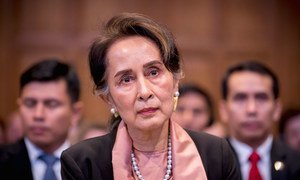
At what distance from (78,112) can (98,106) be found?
2.21 meters

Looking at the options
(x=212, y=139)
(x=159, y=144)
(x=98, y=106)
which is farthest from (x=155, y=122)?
(x=98, y=106)

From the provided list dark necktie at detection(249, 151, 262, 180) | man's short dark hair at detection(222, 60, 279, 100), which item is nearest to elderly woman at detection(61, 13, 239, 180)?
dark necktie at detection(249, 151, 262, 180)

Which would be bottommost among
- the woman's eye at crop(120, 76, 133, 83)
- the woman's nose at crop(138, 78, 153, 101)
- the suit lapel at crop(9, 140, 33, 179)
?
the suit lapel at crop(9, 140, 33, 179)

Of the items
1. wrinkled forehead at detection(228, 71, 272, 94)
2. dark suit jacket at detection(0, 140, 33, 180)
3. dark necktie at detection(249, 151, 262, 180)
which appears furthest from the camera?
wrinkled forehead at detection(228, 71, 272, 94)

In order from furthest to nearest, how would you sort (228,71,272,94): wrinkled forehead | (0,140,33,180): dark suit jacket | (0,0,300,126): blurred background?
(0,0,300,126): blurred background, (228,71,272,94): wrinkled forehead, (0,140,33,180): dark suit jacket

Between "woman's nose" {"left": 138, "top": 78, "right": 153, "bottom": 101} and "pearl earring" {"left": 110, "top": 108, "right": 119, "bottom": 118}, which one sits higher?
"woman's nose" {"left": 138, "top": 78, "right": 153, "bottom": 101}

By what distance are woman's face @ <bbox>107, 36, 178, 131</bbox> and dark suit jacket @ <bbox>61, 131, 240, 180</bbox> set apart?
14 cm

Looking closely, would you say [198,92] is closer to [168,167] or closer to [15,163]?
[15,163]

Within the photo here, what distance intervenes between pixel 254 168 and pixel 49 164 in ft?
3.48

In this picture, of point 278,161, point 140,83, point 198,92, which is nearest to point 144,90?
point 140,83

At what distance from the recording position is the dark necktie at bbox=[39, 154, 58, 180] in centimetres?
316

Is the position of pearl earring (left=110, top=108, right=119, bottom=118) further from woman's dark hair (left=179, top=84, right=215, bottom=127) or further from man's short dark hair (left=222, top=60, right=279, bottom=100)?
woman's dark hair (left=179, top=84, right=215, bottom=127)

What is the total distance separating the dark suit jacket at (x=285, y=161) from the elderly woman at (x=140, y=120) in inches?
40.6

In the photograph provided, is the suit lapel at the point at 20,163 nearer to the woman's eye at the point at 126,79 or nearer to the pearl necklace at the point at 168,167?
the pearl necklace at the point at 168,167
